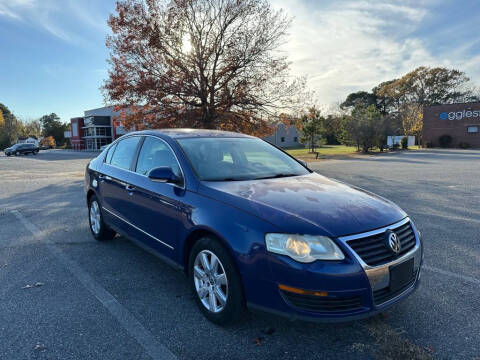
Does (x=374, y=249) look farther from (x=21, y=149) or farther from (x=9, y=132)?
(x=9, y=132)

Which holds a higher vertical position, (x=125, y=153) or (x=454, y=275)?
(x=125, y=153)

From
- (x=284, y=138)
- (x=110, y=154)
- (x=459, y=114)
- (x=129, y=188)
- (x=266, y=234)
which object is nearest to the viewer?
(x=266, y=234)

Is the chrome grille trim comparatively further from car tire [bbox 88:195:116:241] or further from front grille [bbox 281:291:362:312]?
car tire [bbox 88:195:116:241]

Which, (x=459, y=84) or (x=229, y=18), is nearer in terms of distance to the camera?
(x=229, y=18)

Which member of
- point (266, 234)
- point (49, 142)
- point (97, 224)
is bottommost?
point (97, 224)

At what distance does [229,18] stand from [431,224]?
50.3 feet

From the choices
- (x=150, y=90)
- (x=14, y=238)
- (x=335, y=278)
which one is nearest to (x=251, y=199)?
(x=335, y=278)

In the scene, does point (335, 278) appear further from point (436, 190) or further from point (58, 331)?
point (436, 190)

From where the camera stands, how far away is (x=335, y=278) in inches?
88.4

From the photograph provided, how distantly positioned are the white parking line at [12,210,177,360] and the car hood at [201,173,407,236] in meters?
1.23

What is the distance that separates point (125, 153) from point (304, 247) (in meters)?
3.01

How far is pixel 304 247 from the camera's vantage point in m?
2.31

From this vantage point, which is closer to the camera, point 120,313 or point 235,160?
point 120,313

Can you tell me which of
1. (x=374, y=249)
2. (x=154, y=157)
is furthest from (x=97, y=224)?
(x=374, y=249)
